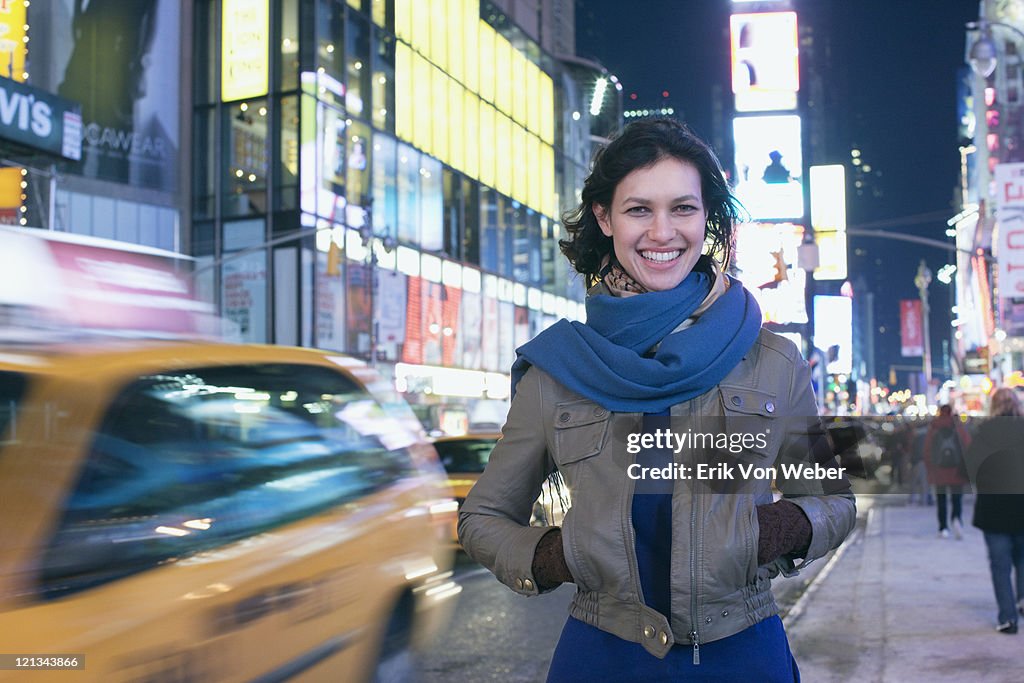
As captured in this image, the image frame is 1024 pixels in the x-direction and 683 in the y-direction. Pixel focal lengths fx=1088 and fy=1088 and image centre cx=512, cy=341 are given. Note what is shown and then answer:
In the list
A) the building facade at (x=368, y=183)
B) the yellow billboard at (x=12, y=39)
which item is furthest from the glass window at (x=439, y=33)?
the yellow billboard at (x=12, y=39)

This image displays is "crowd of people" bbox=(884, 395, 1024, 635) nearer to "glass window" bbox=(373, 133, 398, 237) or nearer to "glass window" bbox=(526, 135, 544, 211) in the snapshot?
"glass window" bbox=(373, 133, 398, 237)

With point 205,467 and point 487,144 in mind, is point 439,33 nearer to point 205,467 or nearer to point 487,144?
point 487,144

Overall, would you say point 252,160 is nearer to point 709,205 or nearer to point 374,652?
point 374,652

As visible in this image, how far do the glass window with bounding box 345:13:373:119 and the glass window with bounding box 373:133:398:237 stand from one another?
1.36 m

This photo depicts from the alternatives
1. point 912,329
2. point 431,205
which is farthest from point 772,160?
point 912,329

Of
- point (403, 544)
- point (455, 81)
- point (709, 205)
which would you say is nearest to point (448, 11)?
point (455, 81)

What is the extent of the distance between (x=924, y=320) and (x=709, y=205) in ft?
411

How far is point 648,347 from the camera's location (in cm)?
225

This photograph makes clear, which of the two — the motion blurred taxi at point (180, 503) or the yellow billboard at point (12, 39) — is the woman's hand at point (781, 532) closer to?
the motion blurred taxi at point (180, 503)

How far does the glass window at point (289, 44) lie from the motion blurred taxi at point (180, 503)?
31470 millimetres

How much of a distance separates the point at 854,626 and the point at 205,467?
6.46 meters

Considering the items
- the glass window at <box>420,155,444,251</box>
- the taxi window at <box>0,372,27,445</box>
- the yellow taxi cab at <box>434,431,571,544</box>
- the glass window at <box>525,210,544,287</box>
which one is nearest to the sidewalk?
the yellow taxi cab at <box>434,431,571,544</box>

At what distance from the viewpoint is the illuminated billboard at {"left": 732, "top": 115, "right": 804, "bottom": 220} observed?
66.0 m

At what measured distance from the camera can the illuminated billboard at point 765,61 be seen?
73500 millimetres
